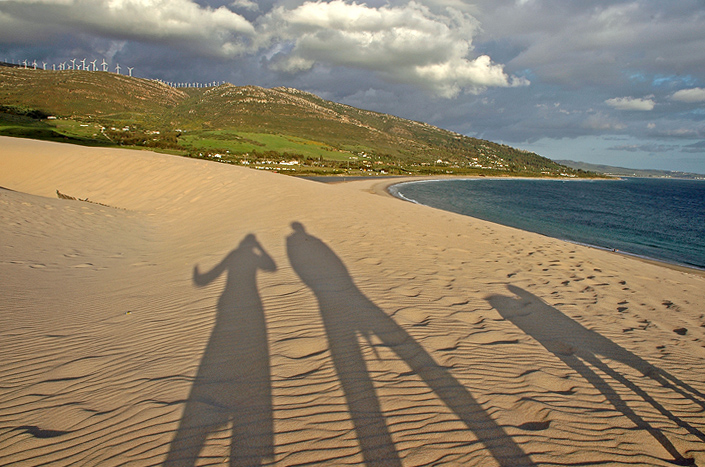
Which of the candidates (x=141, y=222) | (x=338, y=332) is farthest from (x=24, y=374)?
(x=141, y=222)

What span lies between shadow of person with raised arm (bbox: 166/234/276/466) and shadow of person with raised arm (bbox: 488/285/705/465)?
313 cm

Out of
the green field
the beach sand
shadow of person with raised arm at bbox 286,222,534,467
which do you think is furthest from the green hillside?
shadow of person with raised arm at bbox 286,222,534,467

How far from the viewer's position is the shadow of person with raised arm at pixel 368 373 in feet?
8.89

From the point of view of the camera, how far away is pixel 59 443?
9.01 feet

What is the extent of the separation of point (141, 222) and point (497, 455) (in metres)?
14.3

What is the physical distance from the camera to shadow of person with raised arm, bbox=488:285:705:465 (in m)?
3.33

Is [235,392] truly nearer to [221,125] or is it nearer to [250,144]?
[250,144]

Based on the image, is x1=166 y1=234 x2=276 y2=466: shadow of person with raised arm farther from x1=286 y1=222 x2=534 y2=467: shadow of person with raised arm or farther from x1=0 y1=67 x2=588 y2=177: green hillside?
x1=0 y1=67 x2=588 y2=177: green hillside

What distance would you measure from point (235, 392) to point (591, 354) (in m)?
4.10

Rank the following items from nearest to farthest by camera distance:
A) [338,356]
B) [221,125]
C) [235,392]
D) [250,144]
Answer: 1. [235,392]
2. [338,356]
3. [250,144]
4. [221,125]

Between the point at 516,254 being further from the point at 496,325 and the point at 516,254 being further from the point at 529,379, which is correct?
the point at 529,379

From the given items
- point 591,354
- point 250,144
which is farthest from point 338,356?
point 250,144

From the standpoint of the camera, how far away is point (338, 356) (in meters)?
3.98

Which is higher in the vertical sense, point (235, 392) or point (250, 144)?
point (250, 144)
